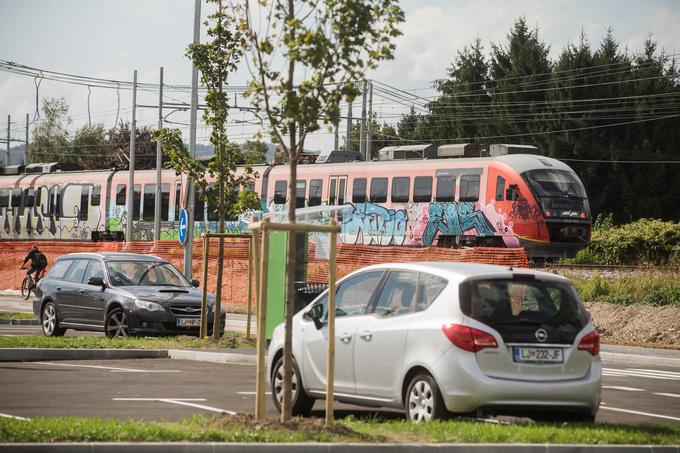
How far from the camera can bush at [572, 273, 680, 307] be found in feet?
88.5

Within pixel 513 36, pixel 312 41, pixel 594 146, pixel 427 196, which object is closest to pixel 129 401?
pixel 312 41

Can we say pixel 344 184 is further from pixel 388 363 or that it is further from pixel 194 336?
pixel 388 363

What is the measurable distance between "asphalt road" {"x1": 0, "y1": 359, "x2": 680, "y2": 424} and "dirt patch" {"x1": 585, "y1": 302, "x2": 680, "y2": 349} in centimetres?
638

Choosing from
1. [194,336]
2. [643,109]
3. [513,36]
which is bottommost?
[194,336]

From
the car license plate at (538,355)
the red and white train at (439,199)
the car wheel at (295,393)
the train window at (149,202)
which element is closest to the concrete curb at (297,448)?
the car license plate at (538,355)

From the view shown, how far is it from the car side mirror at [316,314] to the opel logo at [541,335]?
220cm

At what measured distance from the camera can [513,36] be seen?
66.8m

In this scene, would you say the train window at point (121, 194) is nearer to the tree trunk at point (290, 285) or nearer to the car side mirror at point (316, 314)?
the car side mirror at point (316, 314)

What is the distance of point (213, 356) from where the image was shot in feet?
61.5

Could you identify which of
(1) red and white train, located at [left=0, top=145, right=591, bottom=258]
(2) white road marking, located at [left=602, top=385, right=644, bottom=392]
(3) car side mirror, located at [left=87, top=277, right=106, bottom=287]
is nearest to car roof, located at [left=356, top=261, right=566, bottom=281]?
(2) white road marking, located at [left=602, top=385, right=644, bottom=392]

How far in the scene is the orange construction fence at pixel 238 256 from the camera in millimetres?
32562

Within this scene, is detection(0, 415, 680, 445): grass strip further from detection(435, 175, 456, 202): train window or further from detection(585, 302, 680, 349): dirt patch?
detection(435, 175, 456, 202): train window

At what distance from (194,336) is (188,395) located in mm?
8191

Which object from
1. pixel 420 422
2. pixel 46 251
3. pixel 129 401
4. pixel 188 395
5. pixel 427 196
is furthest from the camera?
pixel 46 251
